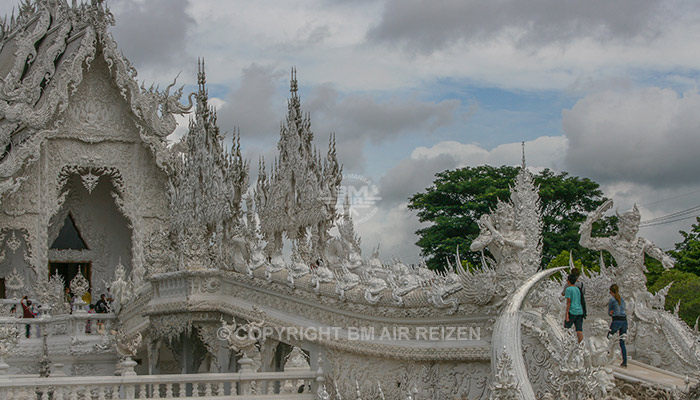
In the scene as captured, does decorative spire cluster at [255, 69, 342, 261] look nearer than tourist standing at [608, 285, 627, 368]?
No

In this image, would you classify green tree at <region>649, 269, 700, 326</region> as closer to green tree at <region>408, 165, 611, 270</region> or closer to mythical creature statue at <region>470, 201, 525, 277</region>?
mythical creature statue at <region>470, 201, 525, 277</region>

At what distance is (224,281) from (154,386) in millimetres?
3579

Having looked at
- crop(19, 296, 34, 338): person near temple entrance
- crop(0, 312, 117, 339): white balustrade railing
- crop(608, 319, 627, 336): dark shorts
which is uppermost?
crop(19, 296, 34, 338): person near temple entrance

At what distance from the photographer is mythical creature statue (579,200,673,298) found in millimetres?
10688

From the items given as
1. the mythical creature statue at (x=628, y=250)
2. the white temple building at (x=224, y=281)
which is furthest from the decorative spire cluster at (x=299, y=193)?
the mythical creature statue at (x=628, y=250)

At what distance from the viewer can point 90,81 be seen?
886 inches

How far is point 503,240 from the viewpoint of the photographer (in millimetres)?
9461

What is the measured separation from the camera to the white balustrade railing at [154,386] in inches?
404

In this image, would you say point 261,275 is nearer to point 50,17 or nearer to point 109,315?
point 109,315

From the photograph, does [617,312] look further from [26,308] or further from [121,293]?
[26,308]

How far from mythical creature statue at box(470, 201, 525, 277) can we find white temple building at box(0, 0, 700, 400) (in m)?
0.02

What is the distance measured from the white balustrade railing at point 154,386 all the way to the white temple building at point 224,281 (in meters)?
0.03

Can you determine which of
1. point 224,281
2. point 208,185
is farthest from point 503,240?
point 208,185

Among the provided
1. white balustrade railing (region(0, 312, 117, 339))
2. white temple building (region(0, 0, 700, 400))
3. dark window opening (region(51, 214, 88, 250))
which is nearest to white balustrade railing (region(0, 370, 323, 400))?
white temple building (region(0, 0, 700, 400))
